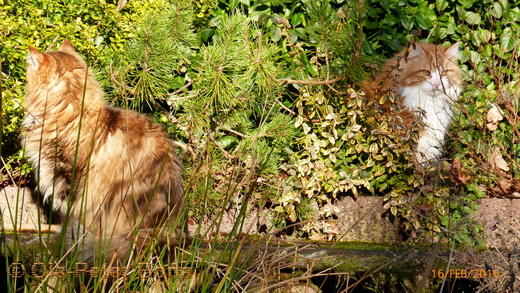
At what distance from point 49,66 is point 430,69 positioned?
303 centimetres

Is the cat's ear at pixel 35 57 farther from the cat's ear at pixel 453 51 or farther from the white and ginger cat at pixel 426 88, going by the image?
the cat's ear at pixel 453 51

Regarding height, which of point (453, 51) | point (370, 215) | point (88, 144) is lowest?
point (370, 215)

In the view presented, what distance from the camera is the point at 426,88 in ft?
15.4

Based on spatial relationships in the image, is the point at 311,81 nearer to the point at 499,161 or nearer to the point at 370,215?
the point at 370,215

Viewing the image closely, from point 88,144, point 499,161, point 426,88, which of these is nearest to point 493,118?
point 499,161

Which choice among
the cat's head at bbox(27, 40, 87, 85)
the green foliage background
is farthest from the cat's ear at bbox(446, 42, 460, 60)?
the cat's head at bbox(27, 40, 87, 85)

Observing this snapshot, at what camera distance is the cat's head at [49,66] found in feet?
9.79

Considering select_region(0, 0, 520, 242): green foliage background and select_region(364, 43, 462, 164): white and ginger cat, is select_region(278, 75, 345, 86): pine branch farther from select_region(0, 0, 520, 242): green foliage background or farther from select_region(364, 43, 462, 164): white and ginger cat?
select_region(364, 43, 462, 164): white and ginger cat

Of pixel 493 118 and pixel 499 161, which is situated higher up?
pixel 493 118

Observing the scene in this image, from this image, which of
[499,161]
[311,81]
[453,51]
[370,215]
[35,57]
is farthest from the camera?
[499,161]

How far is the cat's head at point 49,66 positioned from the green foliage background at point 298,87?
1.72 ft

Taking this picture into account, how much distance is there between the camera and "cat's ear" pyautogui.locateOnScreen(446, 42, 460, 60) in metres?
4.48

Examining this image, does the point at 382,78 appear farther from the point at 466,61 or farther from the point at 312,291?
the point at 312,291

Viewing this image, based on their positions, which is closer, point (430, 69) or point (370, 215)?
point (370, 215)
